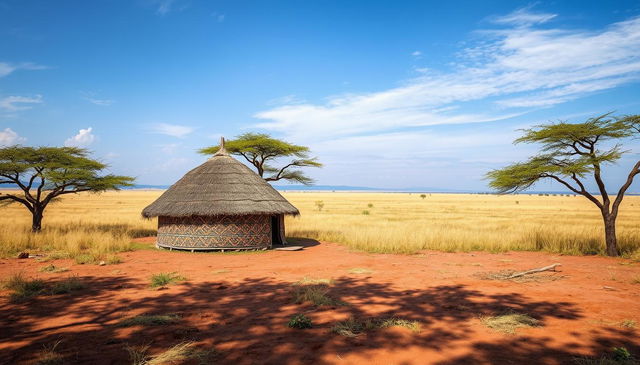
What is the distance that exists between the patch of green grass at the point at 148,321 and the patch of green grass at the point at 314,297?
2.55 meters

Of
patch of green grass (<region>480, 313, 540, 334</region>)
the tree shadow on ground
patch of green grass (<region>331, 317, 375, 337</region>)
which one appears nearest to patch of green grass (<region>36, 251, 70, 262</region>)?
the tree shadow on ground

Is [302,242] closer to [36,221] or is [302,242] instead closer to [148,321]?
[148,321]

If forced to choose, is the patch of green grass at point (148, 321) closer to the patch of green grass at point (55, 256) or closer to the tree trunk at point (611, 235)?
the patch of green grass at point (55, 256)

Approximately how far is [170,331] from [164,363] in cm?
131

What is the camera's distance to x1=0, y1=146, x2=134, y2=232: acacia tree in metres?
17.0

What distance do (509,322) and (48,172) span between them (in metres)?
20.7

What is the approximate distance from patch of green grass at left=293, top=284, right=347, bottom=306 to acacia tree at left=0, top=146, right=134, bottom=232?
15673 millimetres

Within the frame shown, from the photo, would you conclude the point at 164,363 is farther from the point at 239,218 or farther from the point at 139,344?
the point at 239,218

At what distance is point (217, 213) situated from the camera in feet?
46.2

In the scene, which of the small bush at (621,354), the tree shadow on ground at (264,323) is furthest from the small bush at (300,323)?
the small bush at (621,354)

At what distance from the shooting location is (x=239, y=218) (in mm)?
14750

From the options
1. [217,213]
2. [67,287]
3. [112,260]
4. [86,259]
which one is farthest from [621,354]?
[86,259]

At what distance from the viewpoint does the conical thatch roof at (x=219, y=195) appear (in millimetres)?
14432

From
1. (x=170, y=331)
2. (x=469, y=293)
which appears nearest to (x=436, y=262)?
(x=469, y=293)
